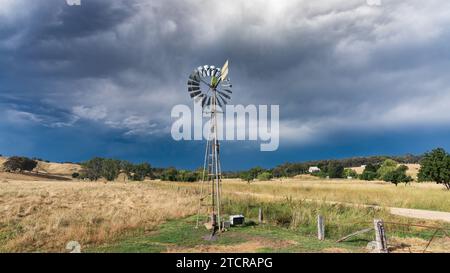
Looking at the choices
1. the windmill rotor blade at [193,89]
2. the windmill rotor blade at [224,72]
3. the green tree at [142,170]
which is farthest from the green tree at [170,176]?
the windmill rotor blade at [224,72]

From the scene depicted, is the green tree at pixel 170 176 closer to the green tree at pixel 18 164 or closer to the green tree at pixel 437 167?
the green tree at pixel 18 164

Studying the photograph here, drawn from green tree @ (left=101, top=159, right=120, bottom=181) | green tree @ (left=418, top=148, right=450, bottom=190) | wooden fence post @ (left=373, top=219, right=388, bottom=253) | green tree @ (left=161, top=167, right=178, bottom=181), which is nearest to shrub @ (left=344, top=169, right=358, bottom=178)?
green tree @ (left=161, top=167, right=178, bottom=181)

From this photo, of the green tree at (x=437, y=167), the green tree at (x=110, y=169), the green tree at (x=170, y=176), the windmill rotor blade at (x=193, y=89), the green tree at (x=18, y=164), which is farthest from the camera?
the green tree at (x=110, y=169)

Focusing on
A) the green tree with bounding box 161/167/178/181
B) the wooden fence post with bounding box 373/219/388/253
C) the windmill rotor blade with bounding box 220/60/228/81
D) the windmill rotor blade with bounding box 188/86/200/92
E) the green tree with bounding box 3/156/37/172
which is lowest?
the wooden fence post with bounding box 373/219/388/253

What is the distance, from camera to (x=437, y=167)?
139 ft

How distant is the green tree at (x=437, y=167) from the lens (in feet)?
137

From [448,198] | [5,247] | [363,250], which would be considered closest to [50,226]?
[5,247]

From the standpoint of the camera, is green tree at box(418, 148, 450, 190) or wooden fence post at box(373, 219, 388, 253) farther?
green tree at box(418, 148, 450, 190)

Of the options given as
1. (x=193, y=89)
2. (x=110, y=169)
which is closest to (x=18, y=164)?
(x=110, y=169)

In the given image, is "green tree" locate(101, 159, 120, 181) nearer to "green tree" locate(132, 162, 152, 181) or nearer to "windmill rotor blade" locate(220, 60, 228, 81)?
"green tree" locate(132, 162, 152, 181)

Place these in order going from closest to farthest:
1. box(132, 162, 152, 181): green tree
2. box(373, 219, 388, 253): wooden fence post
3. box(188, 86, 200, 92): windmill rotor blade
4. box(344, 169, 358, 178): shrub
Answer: box(373, 219, 388, 253): wooden fence post < box(188, 86, 200, 92): windmill rotor blade < box(344, 169, 358, 178): shrub < box(132, 162, 152, 181): green tree

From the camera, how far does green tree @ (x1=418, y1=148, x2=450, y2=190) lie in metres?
41.6

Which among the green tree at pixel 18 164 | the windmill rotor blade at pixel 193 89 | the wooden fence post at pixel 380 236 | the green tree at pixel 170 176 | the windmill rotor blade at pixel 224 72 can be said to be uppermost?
the windmill rotor blade at pixel 224 72
